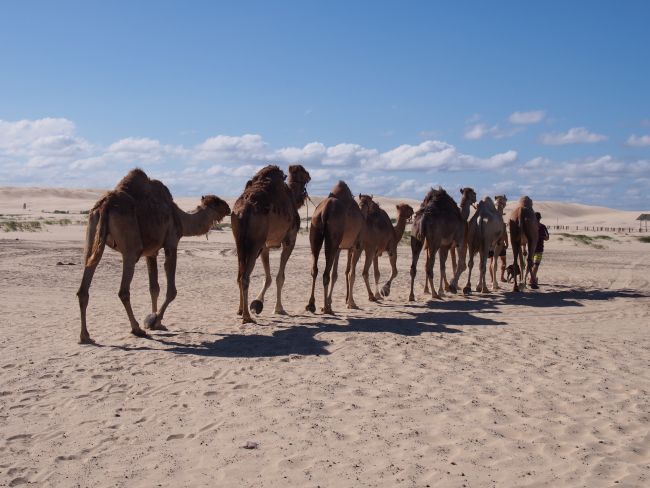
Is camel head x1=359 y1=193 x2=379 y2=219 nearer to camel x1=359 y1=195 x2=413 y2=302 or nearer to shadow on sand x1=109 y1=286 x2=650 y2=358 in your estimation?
camel x1=359 y1=195 x2=413 y2=302

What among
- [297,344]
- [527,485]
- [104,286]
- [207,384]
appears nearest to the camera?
[527,485]

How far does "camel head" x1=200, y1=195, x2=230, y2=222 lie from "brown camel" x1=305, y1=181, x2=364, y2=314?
1585mm

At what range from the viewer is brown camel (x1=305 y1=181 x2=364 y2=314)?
40.4ft

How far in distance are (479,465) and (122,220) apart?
6.21 metres

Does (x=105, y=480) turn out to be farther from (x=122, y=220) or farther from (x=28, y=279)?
(x=28, y=279)

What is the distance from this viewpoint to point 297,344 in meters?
9.14

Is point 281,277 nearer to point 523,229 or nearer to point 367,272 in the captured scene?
point 367,272

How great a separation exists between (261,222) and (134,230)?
7.30 ft

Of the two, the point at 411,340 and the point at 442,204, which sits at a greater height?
the point at 442,204

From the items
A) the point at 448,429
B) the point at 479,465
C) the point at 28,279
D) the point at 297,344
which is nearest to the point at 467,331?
the point at 297,344

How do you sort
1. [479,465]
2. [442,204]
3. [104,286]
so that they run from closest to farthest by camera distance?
[479,465] → [442,204] → [104,286]

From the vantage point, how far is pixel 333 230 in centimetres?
1240

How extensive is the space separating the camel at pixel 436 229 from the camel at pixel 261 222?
10.8ft

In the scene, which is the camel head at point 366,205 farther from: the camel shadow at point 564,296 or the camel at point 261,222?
the camel shadow at point 564,296
